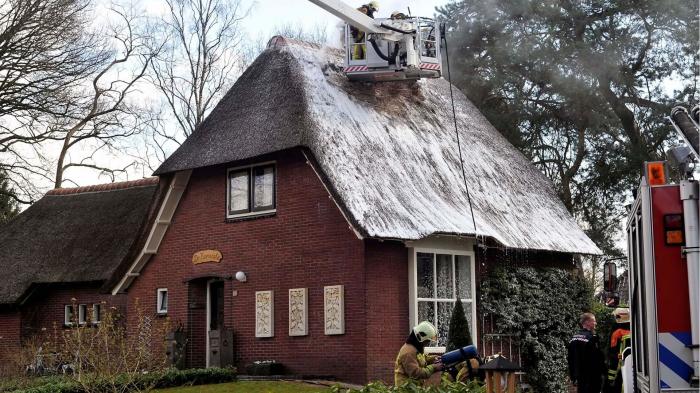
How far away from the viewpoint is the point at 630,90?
34.4 metres

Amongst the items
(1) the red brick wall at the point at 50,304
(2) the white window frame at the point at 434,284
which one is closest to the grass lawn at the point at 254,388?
Answer: (2) the white window frame at the point at 434,284

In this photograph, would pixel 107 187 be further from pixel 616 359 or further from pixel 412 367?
pixel 412 367

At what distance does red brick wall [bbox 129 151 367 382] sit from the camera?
67.7 ft

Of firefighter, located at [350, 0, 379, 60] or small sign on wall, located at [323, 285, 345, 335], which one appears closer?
small sign on wall, located at [323, 285, 345, 335]

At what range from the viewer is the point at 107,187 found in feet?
109

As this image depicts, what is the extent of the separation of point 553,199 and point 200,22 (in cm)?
1926

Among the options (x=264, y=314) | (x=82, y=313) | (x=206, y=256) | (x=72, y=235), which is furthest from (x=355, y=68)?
(x=72, y=235)

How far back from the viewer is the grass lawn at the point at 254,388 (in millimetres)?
18625

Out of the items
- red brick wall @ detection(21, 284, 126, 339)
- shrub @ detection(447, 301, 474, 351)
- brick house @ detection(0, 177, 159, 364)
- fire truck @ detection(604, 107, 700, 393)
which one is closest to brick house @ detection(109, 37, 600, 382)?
shrub @ detection(447, 301, 474, 351)

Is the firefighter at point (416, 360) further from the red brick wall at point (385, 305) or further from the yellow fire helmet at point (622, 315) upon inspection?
the red brick wall at point (385, 305)

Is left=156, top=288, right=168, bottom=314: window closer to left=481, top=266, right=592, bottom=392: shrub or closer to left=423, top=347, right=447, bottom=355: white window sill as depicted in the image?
left=423, top=347, right=447, bottom=355: white window sill

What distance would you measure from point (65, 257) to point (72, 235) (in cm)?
107

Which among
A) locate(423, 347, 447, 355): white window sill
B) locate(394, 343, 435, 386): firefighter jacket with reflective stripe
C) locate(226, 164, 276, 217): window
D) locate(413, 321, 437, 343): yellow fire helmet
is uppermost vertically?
locate(226, 164, 276, 217): window

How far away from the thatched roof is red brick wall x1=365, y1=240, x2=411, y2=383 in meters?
10.4
